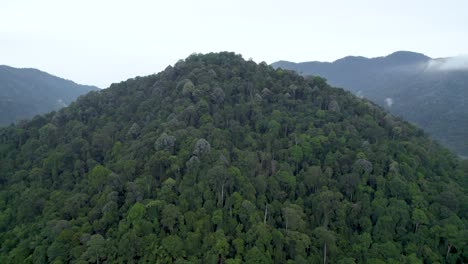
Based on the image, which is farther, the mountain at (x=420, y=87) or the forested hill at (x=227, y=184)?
the mountain at (x=420, y=87)

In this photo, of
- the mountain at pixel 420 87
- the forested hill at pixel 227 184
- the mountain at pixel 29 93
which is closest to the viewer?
the forested hill at pixel 227 184

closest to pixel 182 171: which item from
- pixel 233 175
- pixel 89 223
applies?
pixel 233 175

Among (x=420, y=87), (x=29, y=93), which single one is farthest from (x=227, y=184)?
(x=29, y=93)

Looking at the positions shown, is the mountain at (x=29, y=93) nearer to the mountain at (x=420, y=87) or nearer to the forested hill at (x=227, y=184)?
the forested hill at (x=227, y=184)

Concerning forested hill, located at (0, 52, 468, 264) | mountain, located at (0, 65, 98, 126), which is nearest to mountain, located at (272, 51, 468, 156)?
forested hill, located at (0, 52, 468, 264)

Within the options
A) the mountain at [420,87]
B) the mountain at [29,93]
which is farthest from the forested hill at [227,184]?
the mountain at [29,93]

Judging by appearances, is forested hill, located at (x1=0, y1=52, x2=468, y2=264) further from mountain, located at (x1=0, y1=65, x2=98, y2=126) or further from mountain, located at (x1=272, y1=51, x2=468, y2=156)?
mountain, located at (x1=0, y1=65, x2=98, y2=126)

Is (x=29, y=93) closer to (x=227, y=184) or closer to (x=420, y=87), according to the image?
(x=227, y=184)
